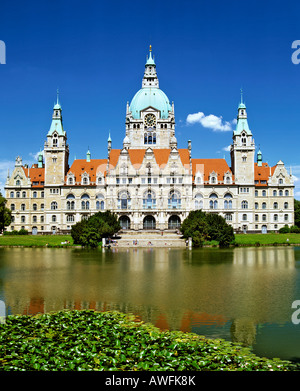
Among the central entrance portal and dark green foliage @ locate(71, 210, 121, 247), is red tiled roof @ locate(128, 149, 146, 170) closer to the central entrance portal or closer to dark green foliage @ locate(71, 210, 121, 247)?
the central entrance portal

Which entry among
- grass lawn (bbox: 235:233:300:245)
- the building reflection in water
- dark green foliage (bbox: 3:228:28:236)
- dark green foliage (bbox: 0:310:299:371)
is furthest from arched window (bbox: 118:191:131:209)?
dark green foliage (bbox: 0:310:299:371)

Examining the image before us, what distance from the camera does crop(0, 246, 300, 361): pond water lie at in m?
15.7

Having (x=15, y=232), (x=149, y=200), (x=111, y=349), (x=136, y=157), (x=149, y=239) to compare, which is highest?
(x=136, y=157)

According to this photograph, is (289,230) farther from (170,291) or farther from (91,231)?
(170,291)

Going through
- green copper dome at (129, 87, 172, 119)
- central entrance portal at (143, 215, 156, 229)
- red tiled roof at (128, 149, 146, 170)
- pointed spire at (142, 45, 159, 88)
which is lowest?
central entrance portal at (143, 215, 156, 229)

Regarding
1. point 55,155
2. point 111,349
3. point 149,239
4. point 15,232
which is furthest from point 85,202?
point 111,349

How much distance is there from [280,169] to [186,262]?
54.4 metres

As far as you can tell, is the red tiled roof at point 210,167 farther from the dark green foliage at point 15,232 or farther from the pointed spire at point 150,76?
the dark green foliage at point 15,232

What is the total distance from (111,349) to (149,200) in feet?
225

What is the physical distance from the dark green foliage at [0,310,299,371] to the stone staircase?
46.2 meters

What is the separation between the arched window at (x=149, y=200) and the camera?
8031 centimetres

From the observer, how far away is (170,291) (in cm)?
2334
